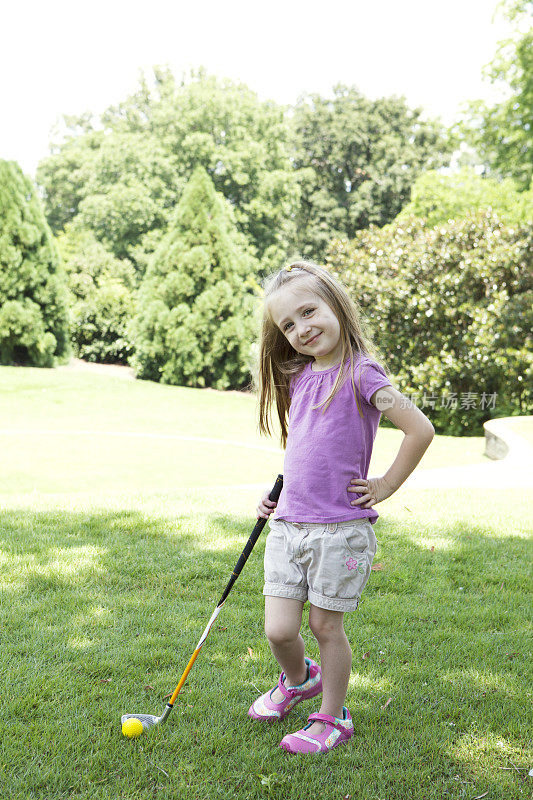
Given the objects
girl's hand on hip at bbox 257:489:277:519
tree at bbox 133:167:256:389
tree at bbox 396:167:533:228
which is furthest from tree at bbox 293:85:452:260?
girl's hand on hip at bbox 257:489:277:519

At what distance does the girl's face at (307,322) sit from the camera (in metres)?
2.16

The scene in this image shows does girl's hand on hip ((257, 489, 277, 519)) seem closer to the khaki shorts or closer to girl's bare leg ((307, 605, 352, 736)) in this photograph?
the khaki shorts

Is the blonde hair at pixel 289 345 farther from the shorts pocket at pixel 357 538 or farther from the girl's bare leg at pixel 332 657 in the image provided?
the girl's bare leg at pixel 332 657

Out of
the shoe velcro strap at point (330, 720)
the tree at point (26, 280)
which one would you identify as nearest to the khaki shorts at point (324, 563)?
the shoe velcro strap at point (330, 720)

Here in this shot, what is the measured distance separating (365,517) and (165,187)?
2536 centimetres

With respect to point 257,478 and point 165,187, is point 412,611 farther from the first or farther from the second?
point 165,187

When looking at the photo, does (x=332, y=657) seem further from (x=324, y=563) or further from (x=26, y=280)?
(x=26, y=280)

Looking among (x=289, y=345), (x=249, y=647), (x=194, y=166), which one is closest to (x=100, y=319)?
(x=194, y=166)

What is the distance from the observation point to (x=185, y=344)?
50.4ft

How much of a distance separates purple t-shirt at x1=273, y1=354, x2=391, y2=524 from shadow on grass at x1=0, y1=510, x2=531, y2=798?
2.21 feet

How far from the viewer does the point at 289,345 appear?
2.38 m

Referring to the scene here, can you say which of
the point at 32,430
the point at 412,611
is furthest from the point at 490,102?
the point at 412,611

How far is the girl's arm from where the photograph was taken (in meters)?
1.99

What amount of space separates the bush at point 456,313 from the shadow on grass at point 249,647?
741cm
